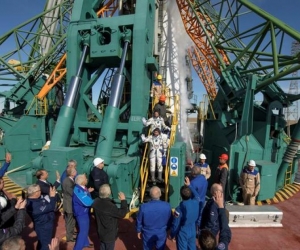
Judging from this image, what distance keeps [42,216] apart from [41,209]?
0.17 m

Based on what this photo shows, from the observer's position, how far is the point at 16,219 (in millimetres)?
2984

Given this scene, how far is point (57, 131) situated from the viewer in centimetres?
636

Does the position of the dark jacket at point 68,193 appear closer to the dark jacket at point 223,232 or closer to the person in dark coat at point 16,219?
the person in dark coat at point 16,219

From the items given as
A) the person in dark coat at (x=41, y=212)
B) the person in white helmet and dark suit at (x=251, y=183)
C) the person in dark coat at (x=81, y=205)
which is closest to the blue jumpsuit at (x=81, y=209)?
the person in dark coat at (x=81, y=205)

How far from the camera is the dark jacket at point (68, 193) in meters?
4.33

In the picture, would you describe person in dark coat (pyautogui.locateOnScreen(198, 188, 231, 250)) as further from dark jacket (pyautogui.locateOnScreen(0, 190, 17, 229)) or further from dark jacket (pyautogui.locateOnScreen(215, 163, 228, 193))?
dark jacket (pyautogui.locateOnScreen(215, 163, 228, 193))

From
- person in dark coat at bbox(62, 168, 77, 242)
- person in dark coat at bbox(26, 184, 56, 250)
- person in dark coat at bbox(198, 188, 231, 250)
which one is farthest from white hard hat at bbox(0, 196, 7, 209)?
person in dark coat at bbox(198, 188, 231, 250)

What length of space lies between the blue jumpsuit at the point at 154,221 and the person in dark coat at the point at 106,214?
328 mm

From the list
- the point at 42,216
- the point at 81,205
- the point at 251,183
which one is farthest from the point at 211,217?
the point at 251,183

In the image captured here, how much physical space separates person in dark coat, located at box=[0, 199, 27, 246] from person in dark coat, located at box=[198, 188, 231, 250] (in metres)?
2.27

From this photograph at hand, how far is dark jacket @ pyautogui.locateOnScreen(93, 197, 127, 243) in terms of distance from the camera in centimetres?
341

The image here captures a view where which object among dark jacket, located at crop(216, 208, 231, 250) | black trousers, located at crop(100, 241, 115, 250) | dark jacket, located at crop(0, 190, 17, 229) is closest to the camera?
dark jacket, located at crop(216, 208, 231, 250)

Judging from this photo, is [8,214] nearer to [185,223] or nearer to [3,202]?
[3,202]

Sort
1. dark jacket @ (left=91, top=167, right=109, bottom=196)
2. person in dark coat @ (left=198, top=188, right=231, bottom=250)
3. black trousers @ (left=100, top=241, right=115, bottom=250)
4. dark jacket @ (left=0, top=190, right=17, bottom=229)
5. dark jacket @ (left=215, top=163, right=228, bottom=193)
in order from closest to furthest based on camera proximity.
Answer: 1. person in dark coat @ (left=198, top=188, right=231, bottom=250)
2. dark jacket @ (left=0, top=190, right=17, bottom=229)
3. black trousers @ (left=100, top=241, right=115, bottom=250)
4. dark jacket @ (left=91, top=167, right=109, bottom=196)
5. dark jacket @ (left=215, top=163, right=228, bottom=193)
